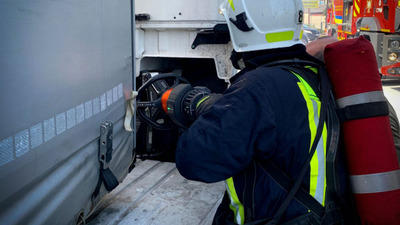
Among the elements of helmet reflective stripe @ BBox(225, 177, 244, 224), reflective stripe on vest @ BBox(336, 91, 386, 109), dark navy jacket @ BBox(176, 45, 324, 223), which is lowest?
helmet reflective stripe @ BBox(225, 177, 244, 224)

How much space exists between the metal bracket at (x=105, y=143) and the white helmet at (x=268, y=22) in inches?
35.0

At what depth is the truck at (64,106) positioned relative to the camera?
1.54m

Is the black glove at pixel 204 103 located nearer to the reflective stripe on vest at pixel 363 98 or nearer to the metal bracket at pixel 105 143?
the metal bracket at pixel 105 143

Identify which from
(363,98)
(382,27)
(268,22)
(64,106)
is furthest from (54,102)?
(382,27)

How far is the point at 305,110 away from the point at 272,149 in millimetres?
216

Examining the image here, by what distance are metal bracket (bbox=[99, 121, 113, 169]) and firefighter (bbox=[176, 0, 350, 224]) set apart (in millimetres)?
695

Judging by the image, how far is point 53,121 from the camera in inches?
72.4

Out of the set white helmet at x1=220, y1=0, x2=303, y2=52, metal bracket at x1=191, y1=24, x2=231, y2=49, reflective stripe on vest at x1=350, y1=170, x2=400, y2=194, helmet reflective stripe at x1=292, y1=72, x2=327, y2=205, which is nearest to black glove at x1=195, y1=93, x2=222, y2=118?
white helmet at x1=220, y1=0, x2=303, y2=52

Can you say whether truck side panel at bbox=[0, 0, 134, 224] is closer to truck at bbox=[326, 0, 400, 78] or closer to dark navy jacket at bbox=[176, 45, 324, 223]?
dark navy jacket at bbox=[176, 45, 324, 223]

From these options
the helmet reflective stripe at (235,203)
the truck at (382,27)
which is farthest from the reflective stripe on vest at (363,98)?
the truck at (382,27)

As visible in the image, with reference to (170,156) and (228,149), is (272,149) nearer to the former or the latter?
(228,149)

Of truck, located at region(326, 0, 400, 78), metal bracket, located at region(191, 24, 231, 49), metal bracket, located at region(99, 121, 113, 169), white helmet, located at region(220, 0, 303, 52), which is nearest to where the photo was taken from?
white helmet, located at region(220, 0, 303, 52)

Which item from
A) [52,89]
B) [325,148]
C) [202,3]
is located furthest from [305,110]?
[202,3]

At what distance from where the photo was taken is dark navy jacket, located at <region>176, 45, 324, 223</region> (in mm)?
1769
